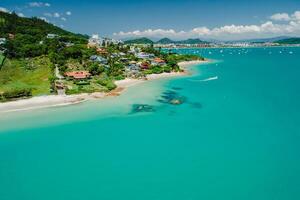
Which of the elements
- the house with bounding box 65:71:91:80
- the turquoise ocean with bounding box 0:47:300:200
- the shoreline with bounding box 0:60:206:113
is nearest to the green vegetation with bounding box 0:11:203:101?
the house with bounding box 65:71:91:80

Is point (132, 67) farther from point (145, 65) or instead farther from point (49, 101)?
point (49, 101)

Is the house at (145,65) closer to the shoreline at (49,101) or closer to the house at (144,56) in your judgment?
the house at (144,56)

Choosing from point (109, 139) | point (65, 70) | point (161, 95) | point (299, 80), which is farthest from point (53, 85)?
point (299, 80)

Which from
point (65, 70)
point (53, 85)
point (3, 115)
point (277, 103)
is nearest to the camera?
point (3, 115)

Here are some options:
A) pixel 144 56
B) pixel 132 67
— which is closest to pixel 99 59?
pixel 132 67

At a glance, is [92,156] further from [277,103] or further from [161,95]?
[277,103]

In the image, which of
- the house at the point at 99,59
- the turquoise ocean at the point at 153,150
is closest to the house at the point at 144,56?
the house at the point at 99,59

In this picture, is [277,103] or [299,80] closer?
[277,103]
